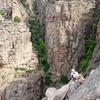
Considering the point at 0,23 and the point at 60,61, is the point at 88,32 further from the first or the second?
the point at 0,23

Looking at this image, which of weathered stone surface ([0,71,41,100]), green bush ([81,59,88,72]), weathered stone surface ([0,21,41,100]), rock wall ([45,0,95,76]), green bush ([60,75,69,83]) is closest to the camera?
weathered stone surface ([0,71,41,100])

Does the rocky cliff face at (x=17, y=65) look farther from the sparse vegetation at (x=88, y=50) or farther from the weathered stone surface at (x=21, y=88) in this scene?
the sparse vegetation at (x=88, y=50)

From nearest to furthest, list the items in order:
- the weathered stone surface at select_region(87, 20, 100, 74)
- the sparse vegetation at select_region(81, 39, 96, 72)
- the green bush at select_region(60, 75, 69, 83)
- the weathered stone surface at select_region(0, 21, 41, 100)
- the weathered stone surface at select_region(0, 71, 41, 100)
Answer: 1. the weathered stone surface at select_region(87, 20, 100, 74)
2. the weathered stone surface at select_region(0, 71, 41, 100)
3. the weathered stone surface at select_region(0, 21, 41, 100)
4. the sparse vegetation at select_region(81, 39, 96, 72)
5. the green bush at select_region(60, 75, 69, 83)

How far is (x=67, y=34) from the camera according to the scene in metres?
49.7

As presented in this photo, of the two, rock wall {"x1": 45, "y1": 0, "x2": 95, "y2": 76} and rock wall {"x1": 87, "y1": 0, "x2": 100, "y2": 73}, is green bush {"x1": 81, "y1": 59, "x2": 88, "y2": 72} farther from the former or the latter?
rock wall {"x1": 45, "y1": 0, "x2": 95, "y2": 76}

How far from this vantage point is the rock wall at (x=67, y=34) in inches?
1923

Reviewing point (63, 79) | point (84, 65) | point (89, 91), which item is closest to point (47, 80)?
point (63, 79)

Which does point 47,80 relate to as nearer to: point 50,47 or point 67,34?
point 50,47

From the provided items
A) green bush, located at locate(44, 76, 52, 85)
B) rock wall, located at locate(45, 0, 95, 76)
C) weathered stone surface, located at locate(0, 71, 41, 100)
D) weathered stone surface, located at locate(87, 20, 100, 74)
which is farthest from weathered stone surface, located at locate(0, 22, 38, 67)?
weathered stone surface, located at locate(87, 20, 100, 74)

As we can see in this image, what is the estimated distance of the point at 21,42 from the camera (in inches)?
1882

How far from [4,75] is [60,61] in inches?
418

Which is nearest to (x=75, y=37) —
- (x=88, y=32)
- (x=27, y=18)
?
(x=88, y=32)

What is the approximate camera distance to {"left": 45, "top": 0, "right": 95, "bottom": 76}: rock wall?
48844mm

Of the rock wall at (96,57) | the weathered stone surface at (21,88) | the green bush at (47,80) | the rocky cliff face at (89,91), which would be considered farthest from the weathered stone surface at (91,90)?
the green bush at (47,80)
